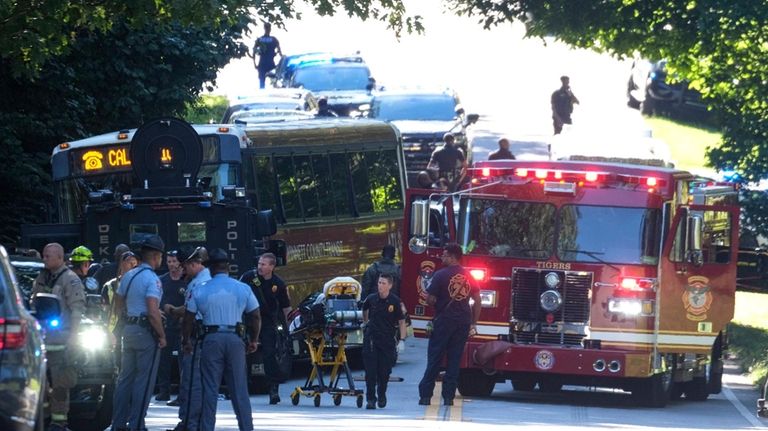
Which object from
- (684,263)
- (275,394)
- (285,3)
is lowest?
(275,394)

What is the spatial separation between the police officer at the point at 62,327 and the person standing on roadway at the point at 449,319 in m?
4.94

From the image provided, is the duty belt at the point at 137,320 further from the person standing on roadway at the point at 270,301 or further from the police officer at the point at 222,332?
the person standing on roadway at the point at 270,301

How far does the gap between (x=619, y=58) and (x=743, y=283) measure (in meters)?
8.53

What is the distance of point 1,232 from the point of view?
29.1 meters

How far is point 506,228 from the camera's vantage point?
843 inches

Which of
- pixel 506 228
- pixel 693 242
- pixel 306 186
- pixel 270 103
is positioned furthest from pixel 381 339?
Answer: pixel 270 103

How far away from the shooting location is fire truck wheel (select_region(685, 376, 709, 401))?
75.9 ft

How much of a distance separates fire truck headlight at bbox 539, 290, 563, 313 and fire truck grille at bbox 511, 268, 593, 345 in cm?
3

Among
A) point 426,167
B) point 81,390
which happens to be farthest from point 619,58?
point 81,390

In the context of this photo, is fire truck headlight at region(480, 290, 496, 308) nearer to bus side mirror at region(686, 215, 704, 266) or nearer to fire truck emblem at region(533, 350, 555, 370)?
fire truck emblem at region(533, 350, 555, 370)

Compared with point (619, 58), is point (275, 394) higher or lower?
lower

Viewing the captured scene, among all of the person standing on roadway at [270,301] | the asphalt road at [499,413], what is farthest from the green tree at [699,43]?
the person standing on roadway at [270,301]

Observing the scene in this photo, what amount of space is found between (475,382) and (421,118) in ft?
59.0

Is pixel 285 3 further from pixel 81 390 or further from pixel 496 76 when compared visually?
pixel 496 76
